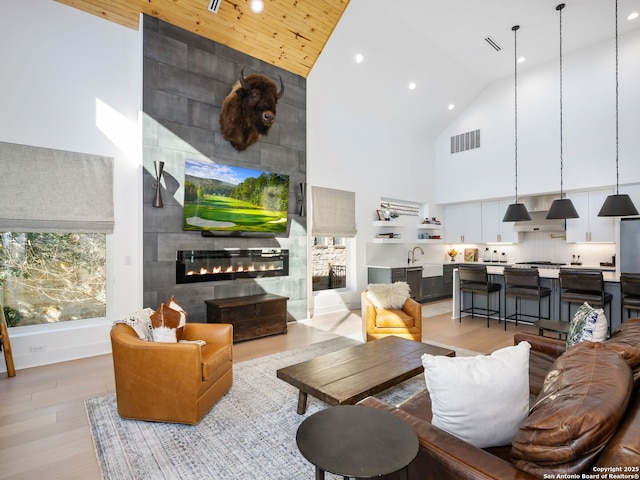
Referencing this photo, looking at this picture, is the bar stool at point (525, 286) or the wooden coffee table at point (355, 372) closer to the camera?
the wooden coffee table at point (355, 372)

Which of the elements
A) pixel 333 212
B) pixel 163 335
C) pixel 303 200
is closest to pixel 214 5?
pixel 303 200

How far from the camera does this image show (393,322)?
4.06m

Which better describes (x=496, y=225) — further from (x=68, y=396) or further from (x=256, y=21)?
(x=68, y=396)

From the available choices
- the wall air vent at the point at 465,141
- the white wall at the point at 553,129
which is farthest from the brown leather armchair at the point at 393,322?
the wall air vent at the point at 465,141

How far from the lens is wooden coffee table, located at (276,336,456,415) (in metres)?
2.26

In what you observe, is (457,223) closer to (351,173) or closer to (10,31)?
(351,173)

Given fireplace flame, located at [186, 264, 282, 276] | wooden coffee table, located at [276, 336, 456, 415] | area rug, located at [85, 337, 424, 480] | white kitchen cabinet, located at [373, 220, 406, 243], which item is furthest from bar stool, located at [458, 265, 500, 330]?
fireplace flame, located at [186, 264, 282, 276]

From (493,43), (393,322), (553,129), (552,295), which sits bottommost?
(393,322)

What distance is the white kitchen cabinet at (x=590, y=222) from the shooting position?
625cm

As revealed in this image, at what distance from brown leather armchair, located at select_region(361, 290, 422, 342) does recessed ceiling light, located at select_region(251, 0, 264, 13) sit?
416 cm

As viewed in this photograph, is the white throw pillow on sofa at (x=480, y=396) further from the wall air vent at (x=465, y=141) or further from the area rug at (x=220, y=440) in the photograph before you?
the wall air vent at (x=465, y=141)

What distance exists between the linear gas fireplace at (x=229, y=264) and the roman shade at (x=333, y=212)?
3.16 ft

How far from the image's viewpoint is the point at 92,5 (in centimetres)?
401

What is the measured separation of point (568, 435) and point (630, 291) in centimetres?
437
